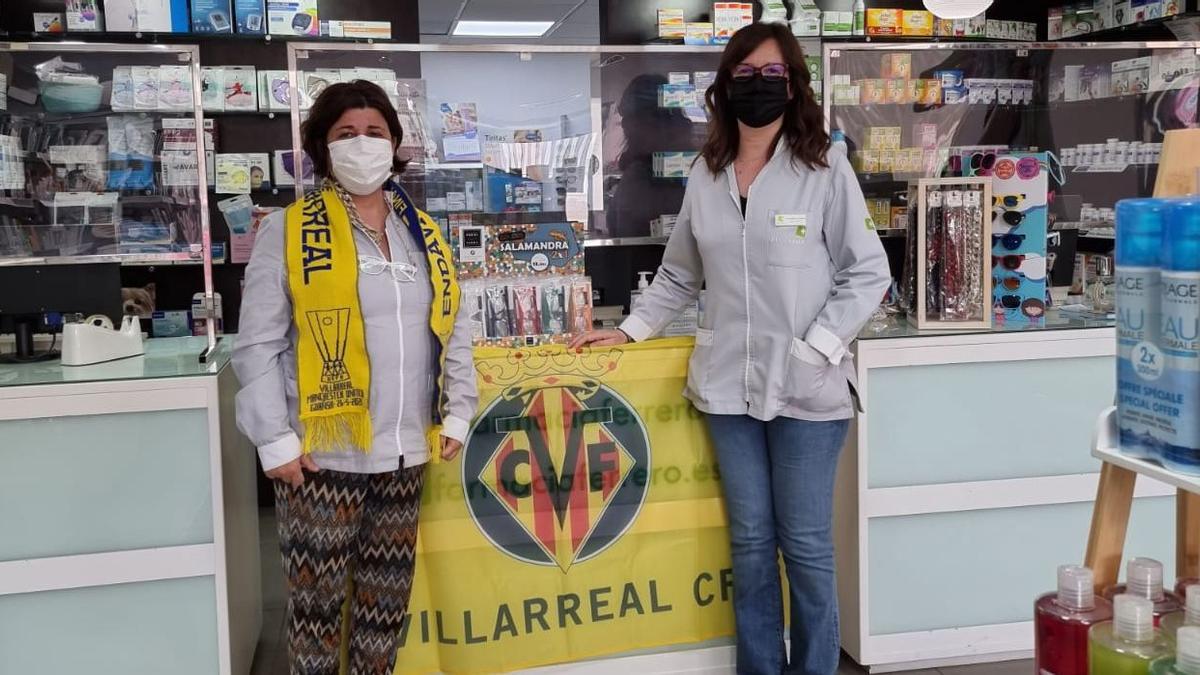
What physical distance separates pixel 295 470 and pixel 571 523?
34.2 inches

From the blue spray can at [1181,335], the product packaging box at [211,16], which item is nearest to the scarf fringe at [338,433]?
the blue spray can at [1181,335]

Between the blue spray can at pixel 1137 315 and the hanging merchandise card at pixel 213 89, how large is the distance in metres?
4.45

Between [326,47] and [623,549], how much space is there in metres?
1.89

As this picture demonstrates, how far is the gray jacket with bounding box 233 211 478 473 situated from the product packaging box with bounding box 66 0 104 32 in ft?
10.5

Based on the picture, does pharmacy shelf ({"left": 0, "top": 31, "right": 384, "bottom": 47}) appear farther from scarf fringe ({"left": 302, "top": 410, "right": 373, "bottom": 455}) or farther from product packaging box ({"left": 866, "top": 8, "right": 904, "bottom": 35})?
scarf fringe ({"left": 302, "top": 410, "right": 373, "bottom": 455})

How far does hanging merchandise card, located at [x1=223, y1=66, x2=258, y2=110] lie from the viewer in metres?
4.90

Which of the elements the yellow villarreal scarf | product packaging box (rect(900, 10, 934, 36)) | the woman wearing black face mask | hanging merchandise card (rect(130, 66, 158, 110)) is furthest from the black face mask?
product packaging box (rect(900, 10, 934, 36))

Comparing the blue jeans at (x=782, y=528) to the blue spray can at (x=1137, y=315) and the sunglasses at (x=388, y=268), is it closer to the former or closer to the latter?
the sunglasses at (x=388, y=268)

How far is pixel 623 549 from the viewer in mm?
2855

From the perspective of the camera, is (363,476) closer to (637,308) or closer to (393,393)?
(393,393)

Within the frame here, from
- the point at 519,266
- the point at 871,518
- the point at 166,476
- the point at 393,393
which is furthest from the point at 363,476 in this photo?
the point at 871,518

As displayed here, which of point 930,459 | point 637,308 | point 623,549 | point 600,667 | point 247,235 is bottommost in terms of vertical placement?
point 600,667

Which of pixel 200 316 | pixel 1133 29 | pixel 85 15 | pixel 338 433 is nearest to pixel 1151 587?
pixel 338 433

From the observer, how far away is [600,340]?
2.79 m
